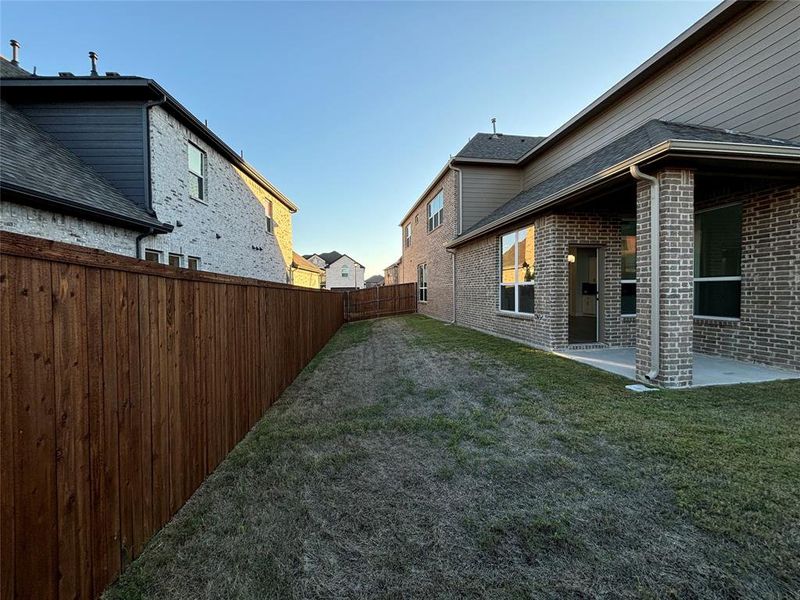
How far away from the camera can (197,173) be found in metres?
10.1

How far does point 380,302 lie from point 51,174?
48.7ft

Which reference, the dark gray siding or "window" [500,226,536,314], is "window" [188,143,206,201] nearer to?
the dark gray siding

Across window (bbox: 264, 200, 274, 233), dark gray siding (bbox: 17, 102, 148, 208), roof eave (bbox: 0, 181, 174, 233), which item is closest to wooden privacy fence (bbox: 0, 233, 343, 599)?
roof eave (bbox: 0, 181, 174, 233)

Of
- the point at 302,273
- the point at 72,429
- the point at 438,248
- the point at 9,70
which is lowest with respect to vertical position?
the point at 72,429

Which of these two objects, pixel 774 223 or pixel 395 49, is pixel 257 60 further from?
pixel 774 223

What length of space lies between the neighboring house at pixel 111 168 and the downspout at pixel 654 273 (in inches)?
350

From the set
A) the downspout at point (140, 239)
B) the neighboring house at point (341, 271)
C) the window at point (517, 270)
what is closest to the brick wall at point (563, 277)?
the window at point (517, 270)

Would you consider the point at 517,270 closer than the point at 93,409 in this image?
No

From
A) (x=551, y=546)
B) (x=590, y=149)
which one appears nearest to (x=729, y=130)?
(x=590, y=149)

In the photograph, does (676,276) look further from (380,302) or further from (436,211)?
(380,302)

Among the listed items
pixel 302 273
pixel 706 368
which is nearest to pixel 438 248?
pixel 706 368

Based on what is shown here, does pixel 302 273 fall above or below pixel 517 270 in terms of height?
above

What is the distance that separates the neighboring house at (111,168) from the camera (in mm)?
5828

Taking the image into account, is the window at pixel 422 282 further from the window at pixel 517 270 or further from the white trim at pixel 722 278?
the white trim at pixel 722 278
